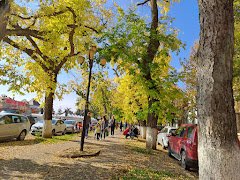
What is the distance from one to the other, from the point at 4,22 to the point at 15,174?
6.62 meters

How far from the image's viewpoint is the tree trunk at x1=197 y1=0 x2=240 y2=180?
4707mm

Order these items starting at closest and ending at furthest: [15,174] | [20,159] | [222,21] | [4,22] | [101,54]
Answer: [222,21] → [15,174] → [20,159] → [4,22] → [101,54]

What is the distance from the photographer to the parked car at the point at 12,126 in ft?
57.7

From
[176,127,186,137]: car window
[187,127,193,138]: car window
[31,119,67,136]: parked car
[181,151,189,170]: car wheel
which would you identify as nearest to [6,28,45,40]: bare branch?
[176,127,186,137]: car window

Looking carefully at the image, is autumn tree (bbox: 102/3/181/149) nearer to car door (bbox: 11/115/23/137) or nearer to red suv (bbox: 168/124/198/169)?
red suv (bbox: 168/124/198/169)

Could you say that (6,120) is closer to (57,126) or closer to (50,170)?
(50,170)

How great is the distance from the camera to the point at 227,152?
15.5ft

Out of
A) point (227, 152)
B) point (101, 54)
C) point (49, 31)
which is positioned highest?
point (49, 31)

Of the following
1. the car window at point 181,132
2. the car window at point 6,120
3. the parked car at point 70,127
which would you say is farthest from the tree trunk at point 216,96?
the parked car at point 70,127

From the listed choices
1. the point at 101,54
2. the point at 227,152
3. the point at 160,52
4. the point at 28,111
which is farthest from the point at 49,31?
the point at 28,111

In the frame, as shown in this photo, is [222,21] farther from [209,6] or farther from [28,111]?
[28,111]

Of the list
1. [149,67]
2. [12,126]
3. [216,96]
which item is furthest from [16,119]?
[216,96]

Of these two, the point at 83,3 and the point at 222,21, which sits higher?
the point at 83,3

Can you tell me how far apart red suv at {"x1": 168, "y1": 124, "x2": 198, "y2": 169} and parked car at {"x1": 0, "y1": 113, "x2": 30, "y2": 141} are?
9.25 meters
